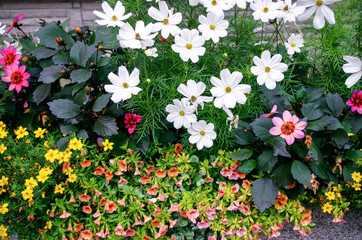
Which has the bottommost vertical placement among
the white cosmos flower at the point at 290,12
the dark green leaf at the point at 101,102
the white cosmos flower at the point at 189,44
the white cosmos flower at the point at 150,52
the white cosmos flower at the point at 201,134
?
the white cosmos flower at the point at 201,134

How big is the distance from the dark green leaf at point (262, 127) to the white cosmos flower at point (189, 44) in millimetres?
420

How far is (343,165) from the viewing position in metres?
1.73

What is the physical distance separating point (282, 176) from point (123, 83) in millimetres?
861

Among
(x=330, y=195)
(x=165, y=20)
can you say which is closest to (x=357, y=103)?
(x=330, y=195)

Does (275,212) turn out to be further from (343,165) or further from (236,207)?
(343,165)

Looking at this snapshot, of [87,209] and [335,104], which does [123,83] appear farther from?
[335,104]

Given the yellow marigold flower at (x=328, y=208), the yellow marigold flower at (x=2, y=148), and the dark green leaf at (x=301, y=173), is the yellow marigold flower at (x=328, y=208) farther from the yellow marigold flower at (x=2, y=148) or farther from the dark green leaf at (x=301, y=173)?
the yellow marigold flower at (x=2, y=148)

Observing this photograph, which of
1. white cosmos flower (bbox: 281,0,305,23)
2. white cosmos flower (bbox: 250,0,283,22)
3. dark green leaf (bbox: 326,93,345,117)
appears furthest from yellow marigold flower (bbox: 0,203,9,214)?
dark green leaf (bbox: 326,93,345,117)

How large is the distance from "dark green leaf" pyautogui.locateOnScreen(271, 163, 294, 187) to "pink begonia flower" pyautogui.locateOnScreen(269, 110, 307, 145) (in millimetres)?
211

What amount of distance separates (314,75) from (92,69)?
1.34m

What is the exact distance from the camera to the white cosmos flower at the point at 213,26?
156 cm

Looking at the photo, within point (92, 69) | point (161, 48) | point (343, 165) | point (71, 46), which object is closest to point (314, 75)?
point (343, 165)

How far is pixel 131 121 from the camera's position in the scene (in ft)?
5.71

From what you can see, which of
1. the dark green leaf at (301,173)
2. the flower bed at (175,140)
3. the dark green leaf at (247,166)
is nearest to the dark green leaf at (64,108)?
the flower bed at (175,140)
